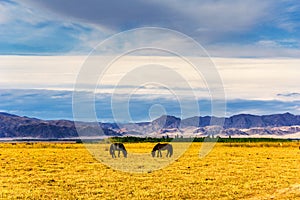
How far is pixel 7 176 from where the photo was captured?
3186cm

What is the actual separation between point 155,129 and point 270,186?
67.9 metres

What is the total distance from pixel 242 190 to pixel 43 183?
1223 centimetres

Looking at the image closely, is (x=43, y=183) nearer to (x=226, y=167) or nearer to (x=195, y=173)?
(x=195, y=173)

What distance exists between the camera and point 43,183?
28.3 metres

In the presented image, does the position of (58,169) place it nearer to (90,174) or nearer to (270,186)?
(90,174)

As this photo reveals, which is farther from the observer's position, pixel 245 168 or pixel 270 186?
pixel 245 168

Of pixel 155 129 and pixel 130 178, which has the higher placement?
pixel 155 129

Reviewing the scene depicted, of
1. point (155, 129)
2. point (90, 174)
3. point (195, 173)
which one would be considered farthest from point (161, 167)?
point (155, 129)

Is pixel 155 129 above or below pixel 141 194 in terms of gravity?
above

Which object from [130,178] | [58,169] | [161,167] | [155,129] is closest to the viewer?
[130,178]

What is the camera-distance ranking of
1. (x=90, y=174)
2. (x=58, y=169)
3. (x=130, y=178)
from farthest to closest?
(x=58, y=169) < (x=90, y=174) < (x=130, y=178)

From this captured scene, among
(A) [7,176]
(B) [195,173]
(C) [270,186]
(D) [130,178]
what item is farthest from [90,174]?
(C) [270,186]

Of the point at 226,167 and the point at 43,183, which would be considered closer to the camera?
the point at 43,183

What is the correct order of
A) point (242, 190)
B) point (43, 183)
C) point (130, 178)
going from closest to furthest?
point (242, 190), point (43, 183), point (130, 178)
